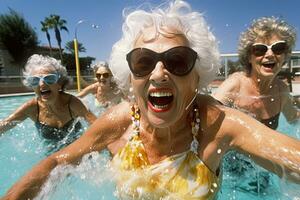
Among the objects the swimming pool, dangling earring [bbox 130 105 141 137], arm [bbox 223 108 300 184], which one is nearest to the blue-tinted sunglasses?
the swimming pool

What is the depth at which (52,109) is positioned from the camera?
4988mm

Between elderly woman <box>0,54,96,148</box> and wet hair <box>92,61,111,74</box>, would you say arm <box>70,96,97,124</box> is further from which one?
wet hair <box>92,61,111,74</box>

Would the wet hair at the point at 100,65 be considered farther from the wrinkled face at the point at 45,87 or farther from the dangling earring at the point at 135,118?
the dangling earring at the point at 135,118

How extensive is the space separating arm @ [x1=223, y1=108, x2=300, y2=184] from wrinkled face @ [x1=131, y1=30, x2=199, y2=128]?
32cm

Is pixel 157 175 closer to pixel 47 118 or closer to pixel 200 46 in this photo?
pixel 200 46

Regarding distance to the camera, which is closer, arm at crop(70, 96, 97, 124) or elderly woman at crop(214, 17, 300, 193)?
elderly woman at crop(214, 17, 300, 193)

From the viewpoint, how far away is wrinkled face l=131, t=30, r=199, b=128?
2.14 metres

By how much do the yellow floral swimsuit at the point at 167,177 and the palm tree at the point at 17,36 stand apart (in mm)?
41402

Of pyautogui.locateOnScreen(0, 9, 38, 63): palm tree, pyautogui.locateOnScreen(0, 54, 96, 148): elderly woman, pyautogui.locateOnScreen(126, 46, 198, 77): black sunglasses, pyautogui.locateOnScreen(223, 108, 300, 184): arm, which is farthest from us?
pyautogui.locateOnScreen(0, 9, 38, 63): palm tree

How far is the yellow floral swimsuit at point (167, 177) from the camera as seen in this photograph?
7.28 ft

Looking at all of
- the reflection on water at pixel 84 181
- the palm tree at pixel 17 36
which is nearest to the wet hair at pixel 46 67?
the reflection on water at pixel 84 181

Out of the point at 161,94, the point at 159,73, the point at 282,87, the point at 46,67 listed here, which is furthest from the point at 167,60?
the point at 46,67

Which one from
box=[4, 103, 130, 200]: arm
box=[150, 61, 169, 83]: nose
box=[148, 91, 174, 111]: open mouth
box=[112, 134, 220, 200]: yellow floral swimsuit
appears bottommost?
box=[112, 134, 220, 200]: yellow floral swimsuit

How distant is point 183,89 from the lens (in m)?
2.17
